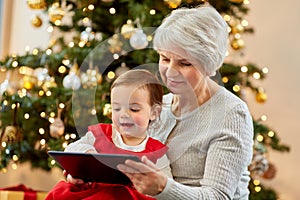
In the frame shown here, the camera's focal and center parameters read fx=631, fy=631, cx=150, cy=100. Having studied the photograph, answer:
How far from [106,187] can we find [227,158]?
0.31m

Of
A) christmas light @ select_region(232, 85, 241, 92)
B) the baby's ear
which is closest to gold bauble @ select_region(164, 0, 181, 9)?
christmas light @ select_region(232, 85, 241, 92)

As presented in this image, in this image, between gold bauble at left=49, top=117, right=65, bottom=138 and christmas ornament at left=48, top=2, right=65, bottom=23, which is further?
christmas ornament at left=48, top=2, right=65, bottom=23

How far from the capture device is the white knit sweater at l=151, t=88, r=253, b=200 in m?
1.54

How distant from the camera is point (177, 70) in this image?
4.93 ft

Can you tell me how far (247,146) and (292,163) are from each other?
181cm

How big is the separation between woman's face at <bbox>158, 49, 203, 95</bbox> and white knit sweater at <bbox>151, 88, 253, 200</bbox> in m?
0.09

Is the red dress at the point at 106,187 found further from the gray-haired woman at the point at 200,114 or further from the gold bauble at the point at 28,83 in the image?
the gold bauble at the point at 28,83

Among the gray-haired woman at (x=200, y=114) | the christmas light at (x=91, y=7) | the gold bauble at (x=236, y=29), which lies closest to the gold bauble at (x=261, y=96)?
the gold bauble at (x=236, y=29)

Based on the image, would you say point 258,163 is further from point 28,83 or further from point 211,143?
point 211,143

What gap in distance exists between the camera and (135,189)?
1452 mm

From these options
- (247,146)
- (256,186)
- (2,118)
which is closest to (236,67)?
(256,186)

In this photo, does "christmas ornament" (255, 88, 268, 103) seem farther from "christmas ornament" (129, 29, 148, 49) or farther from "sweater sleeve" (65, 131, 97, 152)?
"sweater sleeve" (65, 131, 97, 152)

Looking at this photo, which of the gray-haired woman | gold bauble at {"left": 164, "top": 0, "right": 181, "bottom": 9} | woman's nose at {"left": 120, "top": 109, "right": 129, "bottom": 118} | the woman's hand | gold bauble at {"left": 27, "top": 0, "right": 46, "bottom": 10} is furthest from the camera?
gold bauble at {"left": 27, "top": 0, "right": 46, "bottom": 10}

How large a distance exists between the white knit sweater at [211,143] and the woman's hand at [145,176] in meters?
0.16
